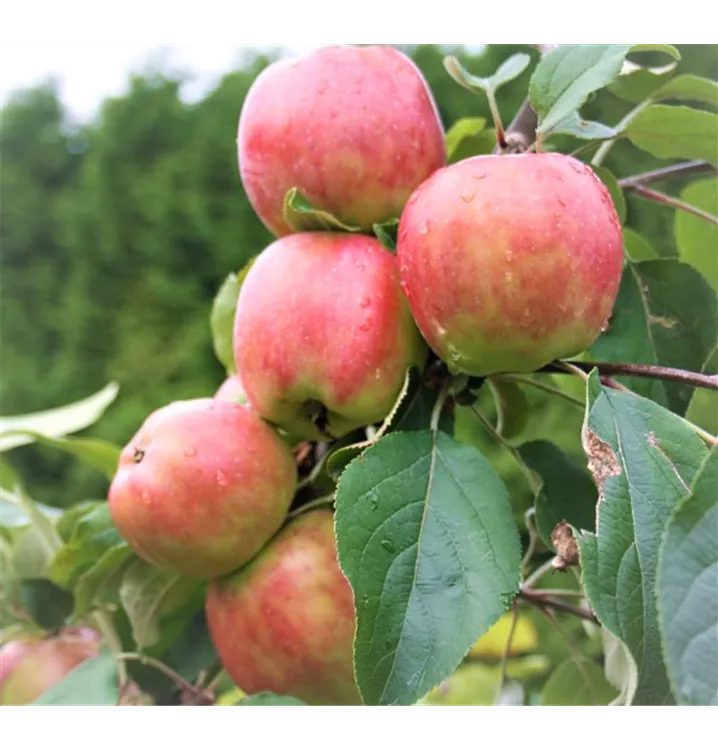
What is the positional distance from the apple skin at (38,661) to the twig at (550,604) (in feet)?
0.96

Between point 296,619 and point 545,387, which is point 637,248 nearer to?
point 545,387

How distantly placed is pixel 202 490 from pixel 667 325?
28 centimetres

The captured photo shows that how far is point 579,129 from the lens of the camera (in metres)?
0.44

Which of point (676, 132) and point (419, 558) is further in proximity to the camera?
point (676, 132)

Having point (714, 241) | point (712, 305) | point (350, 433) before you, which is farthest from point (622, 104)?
point (350, 433)

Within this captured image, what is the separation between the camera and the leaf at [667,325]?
20.1 inches

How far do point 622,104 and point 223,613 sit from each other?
159 centimetres

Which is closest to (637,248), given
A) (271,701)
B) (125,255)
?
(271,701)

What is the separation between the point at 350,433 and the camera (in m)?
0.49

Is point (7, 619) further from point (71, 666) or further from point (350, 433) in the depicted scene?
point (350, 433)

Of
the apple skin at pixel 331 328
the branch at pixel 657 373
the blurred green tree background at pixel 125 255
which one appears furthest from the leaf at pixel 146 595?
the blurred green tree background at pixel 125 255

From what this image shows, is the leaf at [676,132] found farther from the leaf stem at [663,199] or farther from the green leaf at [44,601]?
the green leaf at [44,601]

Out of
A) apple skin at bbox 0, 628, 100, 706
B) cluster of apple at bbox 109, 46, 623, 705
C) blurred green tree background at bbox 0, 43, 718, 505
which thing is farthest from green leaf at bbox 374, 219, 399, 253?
blurred green tree background at bbox 0, 43, 718, 505

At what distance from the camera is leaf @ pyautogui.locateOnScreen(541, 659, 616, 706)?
26.6 inches
